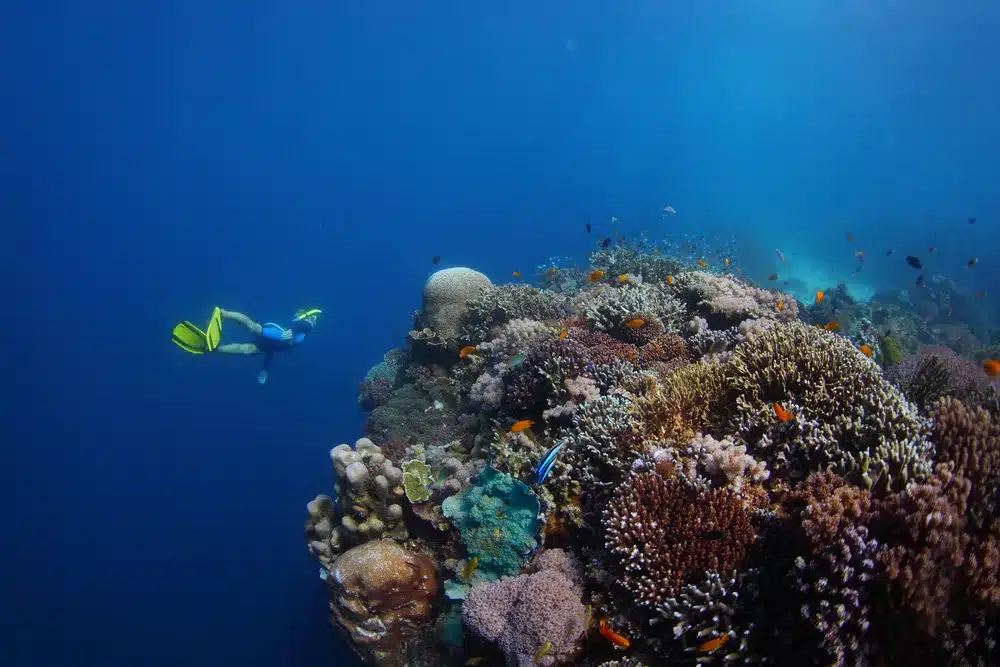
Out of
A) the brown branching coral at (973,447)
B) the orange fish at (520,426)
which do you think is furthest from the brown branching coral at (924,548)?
the orange fish at (520,426)

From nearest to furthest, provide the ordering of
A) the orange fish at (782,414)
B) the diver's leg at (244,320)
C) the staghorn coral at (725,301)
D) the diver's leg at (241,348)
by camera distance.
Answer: the orange fish at (782,414) → the staghorn coral at (725,301) → the diver's leg at (244,320) → the diver's leg at (241,348)

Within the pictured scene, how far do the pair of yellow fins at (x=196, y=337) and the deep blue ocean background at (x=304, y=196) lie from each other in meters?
9.41

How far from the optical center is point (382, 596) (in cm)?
597

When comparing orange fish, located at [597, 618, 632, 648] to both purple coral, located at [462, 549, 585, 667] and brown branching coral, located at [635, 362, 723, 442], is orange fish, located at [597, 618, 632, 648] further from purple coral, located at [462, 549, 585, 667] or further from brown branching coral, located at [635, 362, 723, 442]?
brown branching coral, located at [635, 362, 723, 442]

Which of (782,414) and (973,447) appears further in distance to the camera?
(782,414)

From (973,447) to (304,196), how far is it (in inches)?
6294

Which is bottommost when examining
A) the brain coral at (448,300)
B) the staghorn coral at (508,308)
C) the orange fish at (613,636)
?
the orange fish at (613,636)

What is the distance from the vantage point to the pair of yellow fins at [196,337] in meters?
13.2

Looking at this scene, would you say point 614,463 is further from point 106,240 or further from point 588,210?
point 106,240

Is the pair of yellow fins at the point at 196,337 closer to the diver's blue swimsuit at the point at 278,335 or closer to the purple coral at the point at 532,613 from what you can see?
the diver's blue swimsuit at the point at 278,335

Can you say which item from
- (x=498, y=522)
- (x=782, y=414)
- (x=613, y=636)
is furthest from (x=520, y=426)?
(x=782, y=414)

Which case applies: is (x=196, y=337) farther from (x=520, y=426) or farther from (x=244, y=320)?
(x=520, y=426)

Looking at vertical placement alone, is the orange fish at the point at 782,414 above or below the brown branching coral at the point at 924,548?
above

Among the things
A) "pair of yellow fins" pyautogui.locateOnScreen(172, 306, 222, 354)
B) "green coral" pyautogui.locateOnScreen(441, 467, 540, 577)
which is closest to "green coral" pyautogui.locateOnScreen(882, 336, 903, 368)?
"green coral" pyautogui.locateOnScreen(441, 467, 540, 577)
